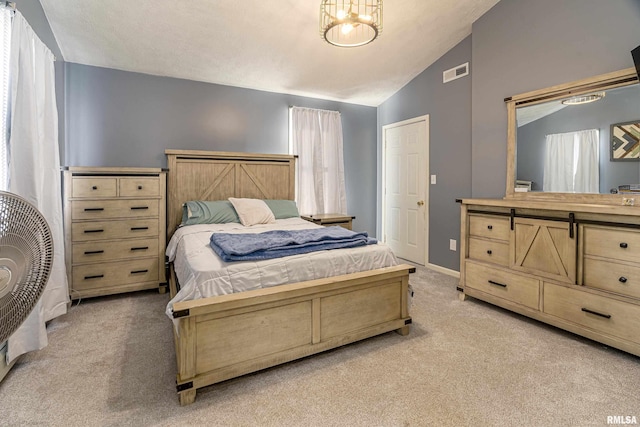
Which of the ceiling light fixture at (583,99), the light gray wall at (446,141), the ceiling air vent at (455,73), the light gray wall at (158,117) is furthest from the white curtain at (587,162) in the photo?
the light gray wall at (158,117)

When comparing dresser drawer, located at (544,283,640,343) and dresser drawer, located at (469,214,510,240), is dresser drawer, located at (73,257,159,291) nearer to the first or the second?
dresser drawer, located at (469,214,510,240)

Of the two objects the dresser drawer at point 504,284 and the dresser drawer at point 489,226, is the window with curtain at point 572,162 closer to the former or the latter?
the dresser drawer at point 489,226

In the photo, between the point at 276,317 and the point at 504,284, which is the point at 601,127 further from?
the point at 276,317

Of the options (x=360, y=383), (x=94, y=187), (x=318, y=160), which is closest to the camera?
(x=360, y=383)

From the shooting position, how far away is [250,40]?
313 centimetres

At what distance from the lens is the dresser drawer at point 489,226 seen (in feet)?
8.58

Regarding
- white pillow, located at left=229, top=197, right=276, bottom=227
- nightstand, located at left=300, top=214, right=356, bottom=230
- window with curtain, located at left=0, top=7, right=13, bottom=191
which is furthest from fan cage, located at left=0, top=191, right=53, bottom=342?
nightstand, located at left=300, top=214, right=356, bottom=230

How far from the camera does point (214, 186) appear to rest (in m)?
3.66

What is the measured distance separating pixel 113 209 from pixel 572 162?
4.10 meters

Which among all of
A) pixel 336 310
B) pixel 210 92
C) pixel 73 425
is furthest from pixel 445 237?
pixel 73 425

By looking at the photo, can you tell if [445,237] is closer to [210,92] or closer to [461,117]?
[461,117]

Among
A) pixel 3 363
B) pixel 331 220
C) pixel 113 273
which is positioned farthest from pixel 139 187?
pixel 331 220

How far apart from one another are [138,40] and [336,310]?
10.3ft

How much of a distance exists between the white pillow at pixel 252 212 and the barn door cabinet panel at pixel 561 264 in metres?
1.97
